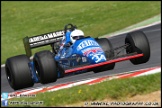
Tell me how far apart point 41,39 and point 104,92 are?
104 inches

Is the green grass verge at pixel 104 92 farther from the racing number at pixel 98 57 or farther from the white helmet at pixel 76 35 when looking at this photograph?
the white helmet at pixel 76 35

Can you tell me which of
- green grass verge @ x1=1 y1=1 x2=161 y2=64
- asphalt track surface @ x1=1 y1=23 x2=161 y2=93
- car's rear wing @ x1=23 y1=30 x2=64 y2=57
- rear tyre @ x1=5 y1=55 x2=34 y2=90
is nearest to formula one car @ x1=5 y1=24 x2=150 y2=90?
rear tyre @ x1=5 y1=55 x2=34 y2=90

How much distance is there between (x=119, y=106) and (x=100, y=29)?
510 inches

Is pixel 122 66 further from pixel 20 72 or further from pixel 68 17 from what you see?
pixel 68 17

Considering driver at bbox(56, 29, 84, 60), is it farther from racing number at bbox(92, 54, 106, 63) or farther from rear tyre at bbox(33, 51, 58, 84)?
rear tyre at bbox(33, 51, 58, 84)

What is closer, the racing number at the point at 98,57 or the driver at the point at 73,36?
the racing number at the point at 98,57

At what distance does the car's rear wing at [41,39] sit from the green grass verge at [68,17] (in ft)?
22.1

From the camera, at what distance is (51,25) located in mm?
24031

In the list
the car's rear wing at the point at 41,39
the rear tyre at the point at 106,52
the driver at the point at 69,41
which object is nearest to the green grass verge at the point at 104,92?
the rear tyre at the point at 106,52

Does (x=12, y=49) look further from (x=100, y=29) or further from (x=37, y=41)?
(x=37, y=41)

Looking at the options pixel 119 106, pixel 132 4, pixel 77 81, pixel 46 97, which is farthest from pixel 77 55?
pixel 132 4

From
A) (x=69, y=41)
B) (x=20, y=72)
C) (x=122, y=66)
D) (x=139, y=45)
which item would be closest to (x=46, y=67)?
(x=20, y=72)

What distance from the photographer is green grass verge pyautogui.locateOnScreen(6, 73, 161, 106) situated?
945 cm

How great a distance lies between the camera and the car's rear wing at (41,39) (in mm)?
11336
